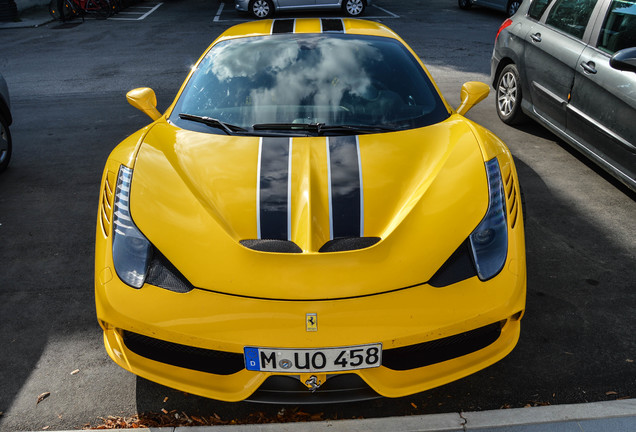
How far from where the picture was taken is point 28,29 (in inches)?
555

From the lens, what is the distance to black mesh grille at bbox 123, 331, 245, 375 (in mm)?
2117

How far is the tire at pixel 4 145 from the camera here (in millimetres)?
5141

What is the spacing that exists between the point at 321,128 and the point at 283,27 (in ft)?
3.91

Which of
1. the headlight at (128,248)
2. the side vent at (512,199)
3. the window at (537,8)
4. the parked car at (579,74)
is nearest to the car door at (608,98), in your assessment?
the parked car at (579,74)

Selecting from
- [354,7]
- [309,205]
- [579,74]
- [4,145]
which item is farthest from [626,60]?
[354,7]

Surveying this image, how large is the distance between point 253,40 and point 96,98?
4.82 metres

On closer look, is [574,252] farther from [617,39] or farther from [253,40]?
[253,40]

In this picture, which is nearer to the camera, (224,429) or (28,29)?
(224,429)

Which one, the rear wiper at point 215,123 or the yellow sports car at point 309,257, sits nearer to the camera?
the yellow sports car at point 309,257

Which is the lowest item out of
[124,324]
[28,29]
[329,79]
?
[28,29]

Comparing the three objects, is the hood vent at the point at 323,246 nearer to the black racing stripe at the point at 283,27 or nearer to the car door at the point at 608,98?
the black racing stripe at the point at 283,27

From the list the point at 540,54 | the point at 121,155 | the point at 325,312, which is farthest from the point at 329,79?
the point at 540,54

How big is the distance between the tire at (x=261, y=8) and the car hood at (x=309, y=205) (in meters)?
12.4

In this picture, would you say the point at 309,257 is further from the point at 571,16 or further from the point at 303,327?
the point at 571,16
